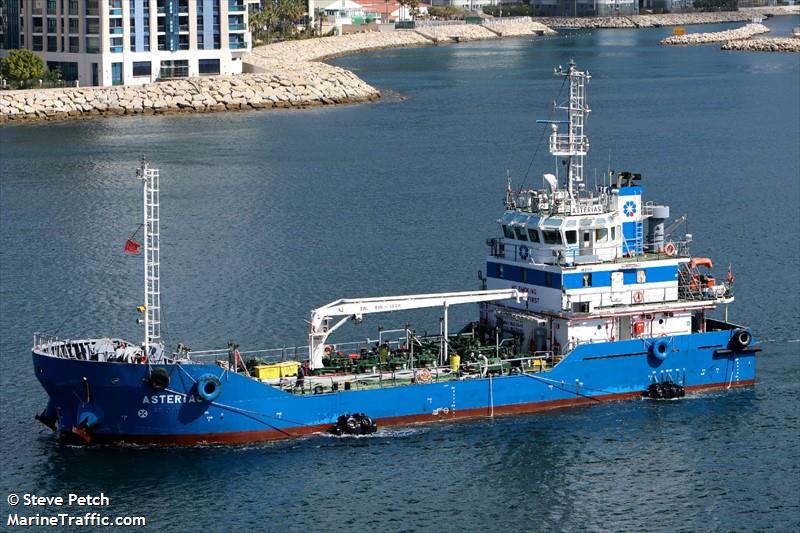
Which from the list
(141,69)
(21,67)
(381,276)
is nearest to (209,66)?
(141,69)

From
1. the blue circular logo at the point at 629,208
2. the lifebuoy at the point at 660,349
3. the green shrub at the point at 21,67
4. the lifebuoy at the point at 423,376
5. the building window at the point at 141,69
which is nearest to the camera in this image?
the lifebuoy at the point at 423,376

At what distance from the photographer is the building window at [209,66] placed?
Answer: 13625 cm

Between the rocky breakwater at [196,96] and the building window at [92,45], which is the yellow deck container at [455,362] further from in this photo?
the building window at [92,45]

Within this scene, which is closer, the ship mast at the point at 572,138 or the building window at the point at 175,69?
the ship mast at the point at 572,138

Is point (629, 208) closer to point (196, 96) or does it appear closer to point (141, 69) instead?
point (196, 96)

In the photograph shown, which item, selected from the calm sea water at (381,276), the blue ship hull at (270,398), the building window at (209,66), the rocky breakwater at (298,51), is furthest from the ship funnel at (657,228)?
the rocky breakwater at (298,51)

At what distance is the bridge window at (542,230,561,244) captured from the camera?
48.0 meters

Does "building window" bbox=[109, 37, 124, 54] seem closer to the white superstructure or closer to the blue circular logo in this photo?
the white superstructure

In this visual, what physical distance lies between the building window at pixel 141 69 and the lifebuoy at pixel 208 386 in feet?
297

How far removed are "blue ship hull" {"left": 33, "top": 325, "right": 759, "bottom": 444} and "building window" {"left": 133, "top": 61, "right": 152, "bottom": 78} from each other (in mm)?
88478

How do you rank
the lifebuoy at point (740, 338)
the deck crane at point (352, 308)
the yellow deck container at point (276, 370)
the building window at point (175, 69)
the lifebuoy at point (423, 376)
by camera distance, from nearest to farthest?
the yellow deck container at point (276, 370) → the deck crane at point (352, 308) → the lifebuoy at point (423, 376) → the lifebuoy at point (740, 338) → the building window at point (175, 69)

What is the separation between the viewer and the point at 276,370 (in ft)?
149

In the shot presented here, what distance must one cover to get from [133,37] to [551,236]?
8804 cm

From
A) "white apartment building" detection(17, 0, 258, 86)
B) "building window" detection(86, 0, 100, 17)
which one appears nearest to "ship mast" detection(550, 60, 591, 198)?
"white apartment building" detection(17, 0, 258, 86)
